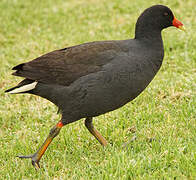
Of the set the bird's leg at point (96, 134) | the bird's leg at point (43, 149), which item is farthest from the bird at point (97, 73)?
the bird's leg at point (96, 134)

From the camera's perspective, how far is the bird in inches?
163

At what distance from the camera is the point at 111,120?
5.34 m

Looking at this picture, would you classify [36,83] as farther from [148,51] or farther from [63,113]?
[148,51]

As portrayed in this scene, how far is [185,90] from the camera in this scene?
5758 mm

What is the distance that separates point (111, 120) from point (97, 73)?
131 cm

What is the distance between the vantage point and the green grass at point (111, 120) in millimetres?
3949

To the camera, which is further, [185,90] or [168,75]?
[168,75]

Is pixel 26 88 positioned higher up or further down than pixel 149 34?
further down

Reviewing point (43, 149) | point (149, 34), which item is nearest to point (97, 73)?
point (149, 34)

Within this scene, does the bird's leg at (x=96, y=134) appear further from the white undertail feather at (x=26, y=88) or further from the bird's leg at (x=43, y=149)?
the white undertail feather at (x=26, y=88)

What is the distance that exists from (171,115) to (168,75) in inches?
56.1

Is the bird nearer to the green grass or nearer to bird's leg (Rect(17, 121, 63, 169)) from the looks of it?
bird's leg (Rect(17, 121, 63, 169))

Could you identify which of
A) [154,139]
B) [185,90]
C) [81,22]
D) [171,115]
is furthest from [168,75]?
[81,22]

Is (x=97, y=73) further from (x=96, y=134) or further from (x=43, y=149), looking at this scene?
(x=43, y=149)
